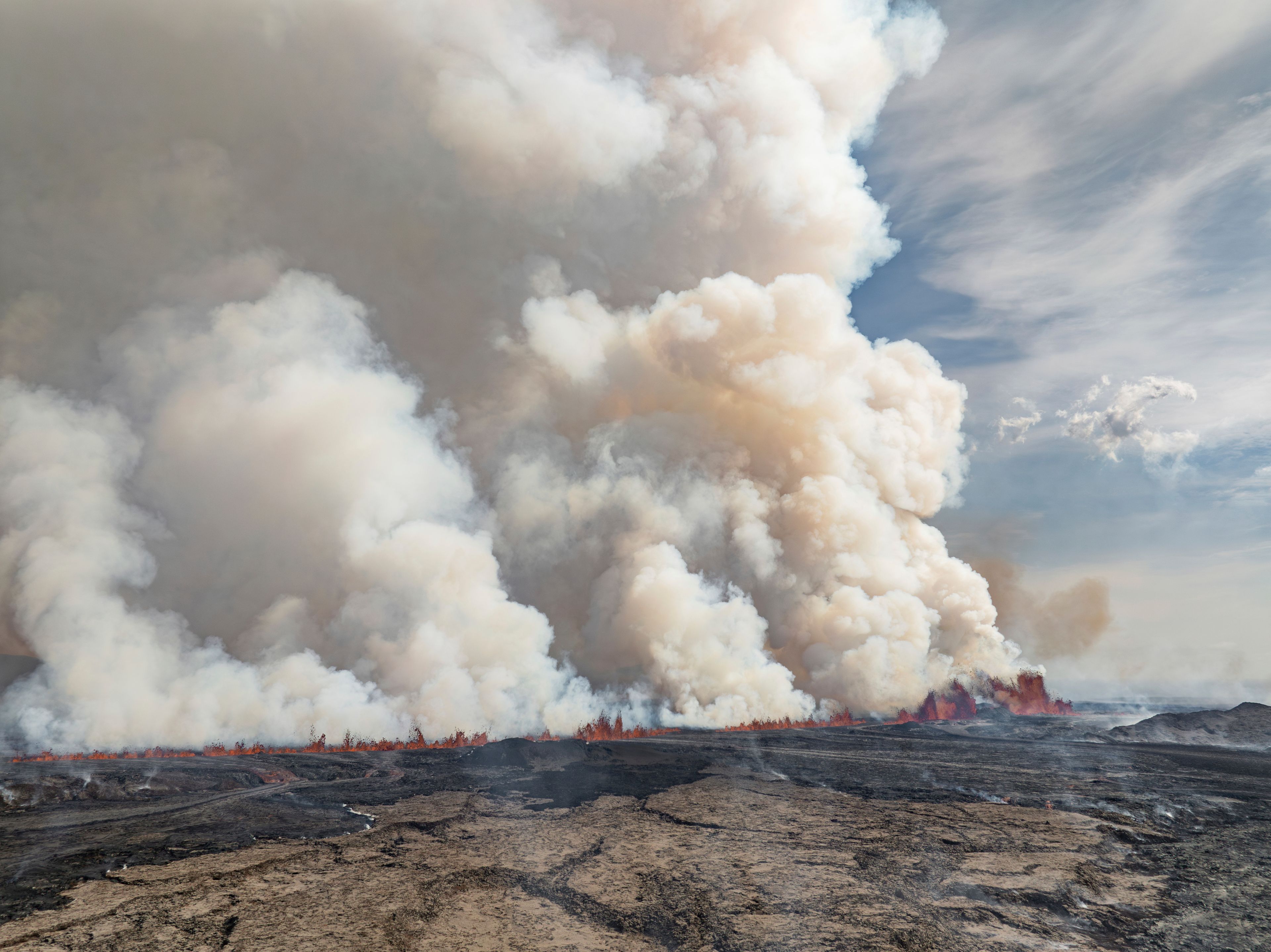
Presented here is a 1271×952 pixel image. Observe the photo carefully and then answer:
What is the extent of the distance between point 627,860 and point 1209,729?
82407mm

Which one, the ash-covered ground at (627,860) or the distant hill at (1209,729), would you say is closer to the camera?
the ash-covered ground at (627,860)

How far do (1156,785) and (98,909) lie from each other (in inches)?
1773

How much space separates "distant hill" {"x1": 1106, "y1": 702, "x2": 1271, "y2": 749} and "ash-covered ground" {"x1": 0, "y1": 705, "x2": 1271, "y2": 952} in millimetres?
36855

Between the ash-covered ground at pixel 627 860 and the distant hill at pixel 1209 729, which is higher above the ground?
the ash-covered ground at pixel 627 860

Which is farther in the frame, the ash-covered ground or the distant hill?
the distant hill

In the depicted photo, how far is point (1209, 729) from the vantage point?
68.0 metres

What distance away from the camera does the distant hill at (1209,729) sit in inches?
2554

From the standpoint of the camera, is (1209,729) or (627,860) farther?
(1209,729)

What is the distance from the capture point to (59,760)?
128 feet

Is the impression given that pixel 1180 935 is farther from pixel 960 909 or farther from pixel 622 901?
pixel 622 901

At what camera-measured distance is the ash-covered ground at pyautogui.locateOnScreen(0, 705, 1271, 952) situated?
13.2m

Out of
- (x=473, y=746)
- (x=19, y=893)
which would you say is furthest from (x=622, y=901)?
(x=473, y=746)

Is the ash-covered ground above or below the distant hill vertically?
above

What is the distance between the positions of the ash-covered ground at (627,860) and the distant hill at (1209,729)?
121 feet
